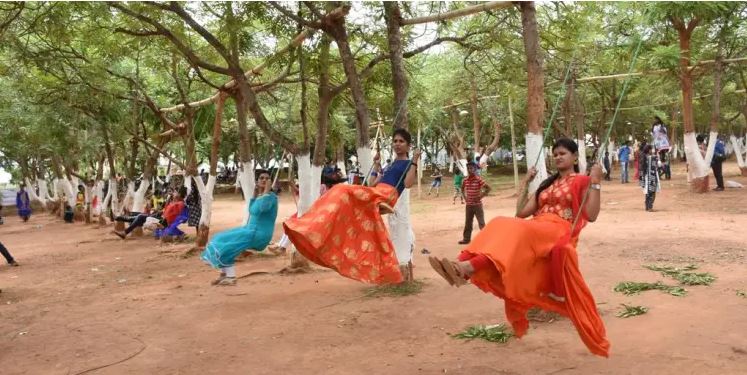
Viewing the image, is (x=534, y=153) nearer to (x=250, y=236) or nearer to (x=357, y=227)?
(x=357, y=227)

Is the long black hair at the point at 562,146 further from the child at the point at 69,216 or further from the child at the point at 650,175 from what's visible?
the child at the point at 69,216

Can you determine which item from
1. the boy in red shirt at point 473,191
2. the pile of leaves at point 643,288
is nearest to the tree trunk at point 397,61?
the pile of leaves at point 643,288

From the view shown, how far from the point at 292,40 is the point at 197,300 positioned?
12.3 feet

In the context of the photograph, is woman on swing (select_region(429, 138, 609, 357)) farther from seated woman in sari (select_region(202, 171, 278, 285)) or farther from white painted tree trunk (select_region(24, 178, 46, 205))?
white painted tree trunk (select_region(24, 178, 46, 205))

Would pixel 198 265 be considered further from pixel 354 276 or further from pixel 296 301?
pixel 354 276

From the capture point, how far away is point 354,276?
204 inches

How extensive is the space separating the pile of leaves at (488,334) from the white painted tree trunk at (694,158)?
11645mm

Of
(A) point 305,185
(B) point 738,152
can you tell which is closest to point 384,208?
(A) point 305,185

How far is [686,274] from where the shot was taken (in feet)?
21.5

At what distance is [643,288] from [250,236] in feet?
15.0

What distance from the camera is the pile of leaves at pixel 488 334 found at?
4789 millimetres

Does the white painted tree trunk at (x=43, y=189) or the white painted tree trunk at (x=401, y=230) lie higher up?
the white painted tree trunk at (x=43, y=189)

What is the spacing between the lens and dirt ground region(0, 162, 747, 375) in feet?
14.3

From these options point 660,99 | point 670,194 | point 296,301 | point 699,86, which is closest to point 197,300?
point 296,301
